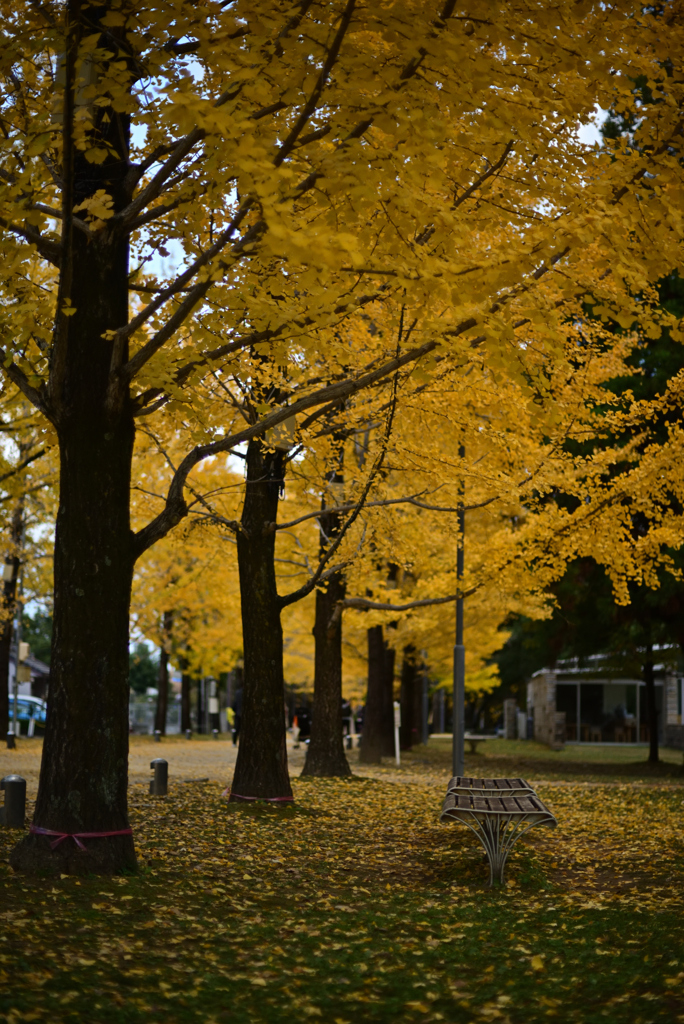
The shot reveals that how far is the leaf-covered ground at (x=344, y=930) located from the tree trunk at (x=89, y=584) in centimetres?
45

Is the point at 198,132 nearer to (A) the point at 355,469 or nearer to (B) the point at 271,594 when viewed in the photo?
(B) the point at 271,594

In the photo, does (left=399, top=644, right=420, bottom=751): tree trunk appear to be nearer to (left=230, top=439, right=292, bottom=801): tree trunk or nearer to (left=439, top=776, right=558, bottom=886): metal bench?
(left=230, top=439, right=292, bottom=801): tree trunk

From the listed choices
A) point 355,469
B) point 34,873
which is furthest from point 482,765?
point 34,873

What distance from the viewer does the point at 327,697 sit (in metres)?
15.7

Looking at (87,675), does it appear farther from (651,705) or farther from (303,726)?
(303,726)

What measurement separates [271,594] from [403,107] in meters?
6.51

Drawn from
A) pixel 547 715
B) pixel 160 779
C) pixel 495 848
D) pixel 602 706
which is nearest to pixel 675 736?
pixel 602 706

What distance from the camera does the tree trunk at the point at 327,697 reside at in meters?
15.7

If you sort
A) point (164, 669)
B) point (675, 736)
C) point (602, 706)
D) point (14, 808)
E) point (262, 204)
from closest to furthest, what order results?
point (262, 204)
point (14, 808)
point (675, 736)
point (164, 669)
point (602, 706)

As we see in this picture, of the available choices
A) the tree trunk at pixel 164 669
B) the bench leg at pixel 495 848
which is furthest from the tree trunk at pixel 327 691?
the tree trunk at pixel 164 669

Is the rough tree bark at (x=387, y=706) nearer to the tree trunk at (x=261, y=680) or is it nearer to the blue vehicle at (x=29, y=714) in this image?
the tree trunk at (x=261, y=680)

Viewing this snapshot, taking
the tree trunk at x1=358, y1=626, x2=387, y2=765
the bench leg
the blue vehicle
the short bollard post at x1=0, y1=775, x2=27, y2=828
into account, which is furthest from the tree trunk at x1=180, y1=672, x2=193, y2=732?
the bench leg

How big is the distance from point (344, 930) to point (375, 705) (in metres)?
16.2

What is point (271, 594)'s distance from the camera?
1120cm
